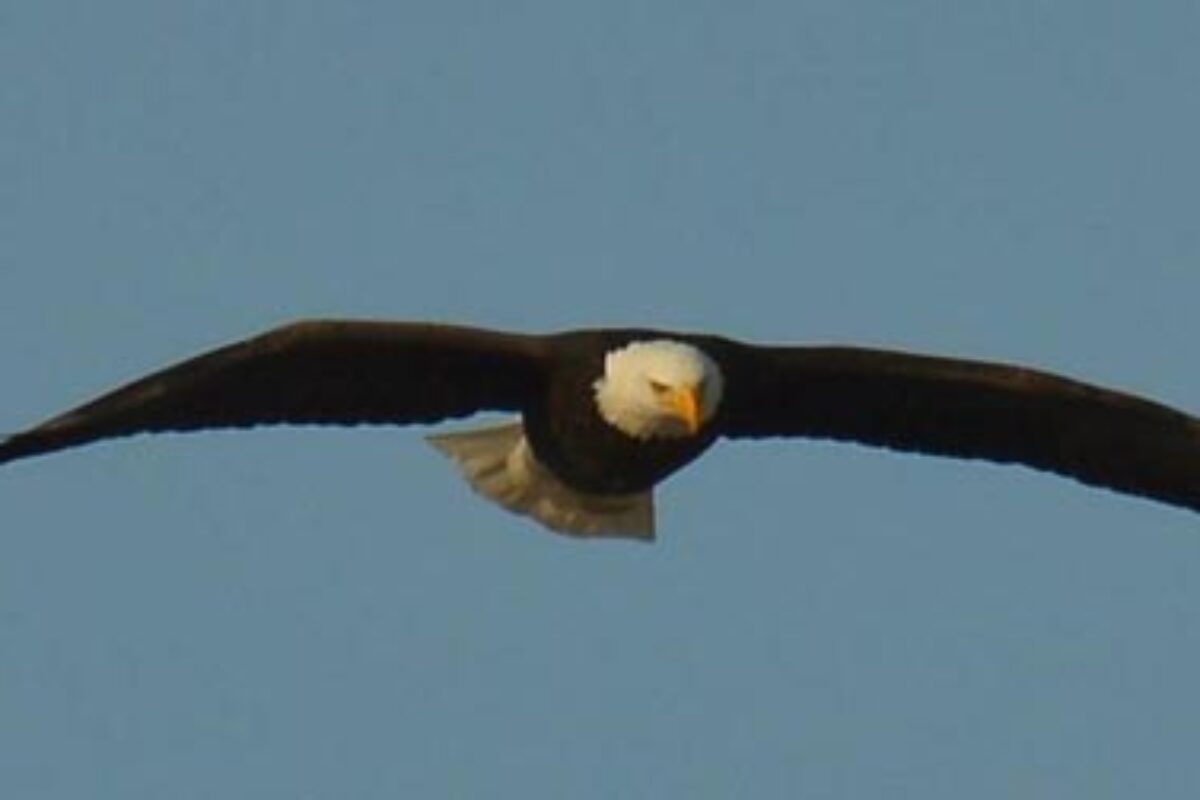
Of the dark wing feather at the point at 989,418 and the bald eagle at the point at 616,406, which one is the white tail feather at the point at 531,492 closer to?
the bald eagle at the point at 616,406

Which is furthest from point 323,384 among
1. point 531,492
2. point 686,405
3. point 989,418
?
point 989,418

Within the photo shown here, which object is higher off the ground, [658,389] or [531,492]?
[658,389]

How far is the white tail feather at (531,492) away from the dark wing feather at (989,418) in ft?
1.37

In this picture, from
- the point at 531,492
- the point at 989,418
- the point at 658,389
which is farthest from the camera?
the point at 989,418

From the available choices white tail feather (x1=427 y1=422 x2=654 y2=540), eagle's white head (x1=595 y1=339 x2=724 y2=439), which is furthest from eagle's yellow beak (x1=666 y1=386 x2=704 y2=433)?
white tail feather (x1=427 y1=422 x2=654 y2=540)

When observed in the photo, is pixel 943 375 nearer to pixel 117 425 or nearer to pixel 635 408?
pixel 635 408

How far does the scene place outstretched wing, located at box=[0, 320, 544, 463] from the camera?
645 inches

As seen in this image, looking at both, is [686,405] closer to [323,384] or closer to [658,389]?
[658,389]

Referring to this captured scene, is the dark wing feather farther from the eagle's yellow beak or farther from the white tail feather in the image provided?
the eagle's yellow beak

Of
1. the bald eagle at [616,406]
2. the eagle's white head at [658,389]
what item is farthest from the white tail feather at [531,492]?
the eagle's white head at [658,389]

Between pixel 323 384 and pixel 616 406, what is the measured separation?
2.71 feet

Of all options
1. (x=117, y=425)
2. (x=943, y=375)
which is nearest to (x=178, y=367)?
(x=117, y=425)

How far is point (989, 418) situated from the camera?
1755cm

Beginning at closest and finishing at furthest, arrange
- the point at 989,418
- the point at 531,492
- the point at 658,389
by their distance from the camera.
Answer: the point at 658,389
the point at 531,492
the point at 989,418
